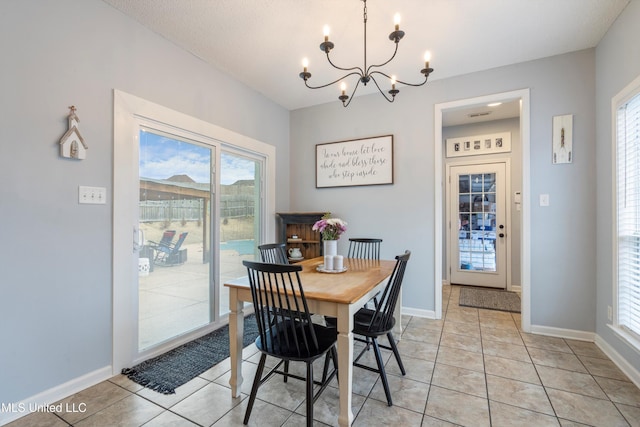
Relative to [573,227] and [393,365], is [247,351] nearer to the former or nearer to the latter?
[393,365]

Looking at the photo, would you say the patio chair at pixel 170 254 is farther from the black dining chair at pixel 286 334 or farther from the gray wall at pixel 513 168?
the gray wall at pixel 513 168

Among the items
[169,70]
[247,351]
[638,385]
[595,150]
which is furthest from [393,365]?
[169,70]

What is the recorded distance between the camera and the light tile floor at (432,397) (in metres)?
1.67

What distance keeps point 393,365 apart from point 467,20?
2857 mm

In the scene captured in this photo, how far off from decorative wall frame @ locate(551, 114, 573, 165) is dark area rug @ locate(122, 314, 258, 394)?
3523 mm

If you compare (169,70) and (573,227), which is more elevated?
(169,70)

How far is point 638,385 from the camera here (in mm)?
1978

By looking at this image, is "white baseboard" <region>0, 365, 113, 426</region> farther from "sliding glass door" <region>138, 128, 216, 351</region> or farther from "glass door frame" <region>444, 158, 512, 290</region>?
"glass door frame" <region>444, 158, 512, 290</region>

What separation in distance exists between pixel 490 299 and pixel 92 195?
4695mm

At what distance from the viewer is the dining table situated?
1569mm

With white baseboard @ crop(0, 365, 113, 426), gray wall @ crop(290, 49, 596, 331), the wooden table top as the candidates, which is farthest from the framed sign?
white baseboard @ crop(0, 365, 113, 426)

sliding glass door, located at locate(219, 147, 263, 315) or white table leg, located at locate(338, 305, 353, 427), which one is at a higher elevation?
sliding glass door, located at locate(219, 147, 263, 315)

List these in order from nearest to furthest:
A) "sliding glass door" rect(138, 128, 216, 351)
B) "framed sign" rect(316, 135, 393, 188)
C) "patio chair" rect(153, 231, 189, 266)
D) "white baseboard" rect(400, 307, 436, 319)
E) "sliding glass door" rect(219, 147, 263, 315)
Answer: "sliding glass door" rect(138, 128, 216, 351) < "patio chair" rect(153, 231, 189, 266) < "sliding glass door" rect(219, 147, 263, 315) < "white baseboard" rect(400, 307, 436, 319) < "framed sign" rect(316, 135, 393, 188)

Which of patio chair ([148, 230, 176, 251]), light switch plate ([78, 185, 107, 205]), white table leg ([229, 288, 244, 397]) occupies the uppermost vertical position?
light switch plate ([78, 185, 107, 205])
